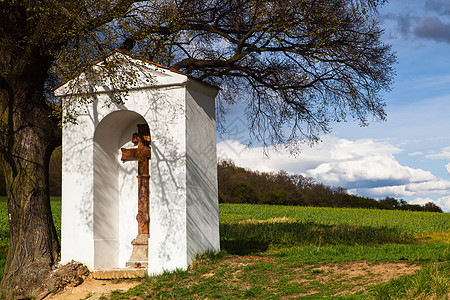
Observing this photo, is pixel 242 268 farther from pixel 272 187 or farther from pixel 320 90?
pixel 272 187

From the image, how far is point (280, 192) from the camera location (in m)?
39.9

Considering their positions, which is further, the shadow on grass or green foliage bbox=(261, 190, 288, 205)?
green foliage bbox=(261, 190, 288, 205)

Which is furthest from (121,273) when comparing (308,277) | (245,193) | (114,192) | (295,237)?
(245,193)

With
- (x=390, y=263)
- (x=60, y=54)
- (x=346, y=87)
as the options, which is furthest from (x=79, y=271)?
(x=346, y=87)

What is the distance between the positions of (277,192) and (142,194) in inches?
1195

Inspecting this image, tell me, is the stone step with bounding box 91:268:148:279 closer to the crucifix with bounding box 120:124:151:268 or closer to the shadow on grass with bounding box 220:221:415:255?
the crucifix with bounding box 120:124:151:268

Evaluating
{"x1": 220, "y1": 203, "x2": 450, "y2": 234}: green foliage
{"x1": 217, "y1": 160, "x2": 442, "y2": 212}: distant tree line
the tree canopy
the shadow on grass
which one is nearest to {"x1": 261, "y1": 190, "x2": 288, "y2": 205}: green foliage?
{"x1": 217, "y1": 160, "x2": 442, "y2": 212}: distant tree line

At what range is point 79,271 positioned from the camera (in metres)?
9.55

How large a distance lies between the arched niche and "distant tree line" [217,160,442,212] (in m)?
28.1

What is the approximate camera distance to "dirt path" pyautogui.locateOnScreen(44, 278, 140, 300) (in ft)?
28.5

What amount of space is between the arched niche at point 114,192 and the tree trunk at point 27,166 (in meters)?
1.09

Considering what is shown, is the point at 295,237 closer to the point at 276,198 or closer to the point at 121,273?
the point at 121,273

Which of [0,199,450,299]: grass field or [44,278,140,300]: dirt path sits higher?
[0,199,450,299]: grass field

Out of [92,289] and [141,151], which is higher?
[141,151]
